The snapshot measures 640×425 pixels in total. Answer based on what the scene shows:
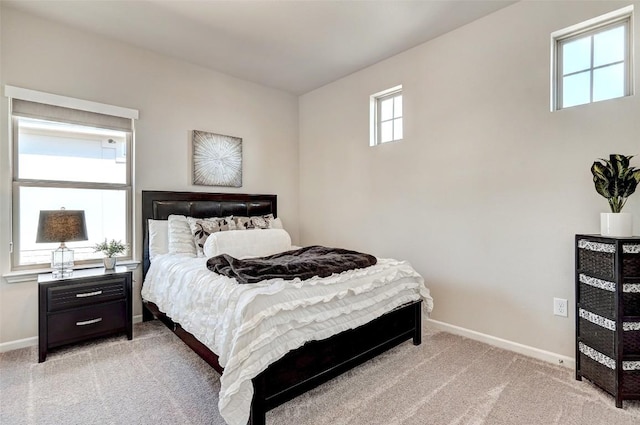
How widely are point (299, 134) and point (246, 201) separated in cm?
140

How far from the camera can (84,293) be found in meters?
2.59

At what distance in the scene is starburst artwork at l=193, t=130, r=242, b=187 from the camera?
12.0 ft

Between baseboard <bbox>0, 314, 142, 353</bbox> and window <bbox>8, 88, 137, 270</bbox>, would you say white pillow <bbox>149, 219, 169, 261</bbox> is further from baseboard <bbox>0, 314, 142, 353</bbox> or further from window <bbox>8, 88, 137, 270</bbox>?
baseboard <bbox>0, 314, 142, 353</bbox>

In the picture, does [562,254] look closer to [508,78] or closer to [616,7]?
[508,78]

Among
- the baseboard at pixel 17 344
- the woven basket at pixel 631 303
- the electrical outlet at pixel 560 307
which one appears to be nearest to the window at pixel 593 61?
the woven basket at pixel 631 303

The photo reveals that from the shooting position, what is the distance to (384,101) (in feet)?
12.2

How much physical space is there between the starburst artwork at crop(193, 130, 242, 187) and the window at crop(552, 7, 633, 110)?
10.9 feet

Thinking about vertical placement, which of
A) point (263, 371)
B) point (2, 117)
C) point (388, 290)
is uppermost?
point (2, 117)

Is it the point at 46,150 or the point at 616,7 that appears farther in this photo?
the point at 46,150

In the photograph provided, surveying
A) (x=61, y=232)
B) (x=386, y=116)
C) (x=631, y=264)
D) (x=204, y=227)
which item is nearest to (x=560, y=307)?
(x=631, y=264)

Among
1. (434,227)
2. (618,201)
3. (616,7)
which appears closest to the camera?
(618,201)

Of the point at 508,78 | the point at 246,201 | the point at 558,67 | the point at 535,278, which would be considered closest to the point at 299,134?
the point at 246,201

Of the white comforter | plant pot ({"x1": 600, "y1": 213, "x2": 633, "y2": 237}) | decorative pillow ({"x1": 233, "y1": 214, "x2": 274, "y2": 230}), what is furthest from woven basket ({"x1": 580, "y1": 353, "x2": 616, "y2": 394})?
decorative pillow ({"x1": 233, "y1": 214, "x2": 274, "y2": 230})

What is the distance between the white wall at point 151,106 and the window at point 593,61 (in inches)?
127
